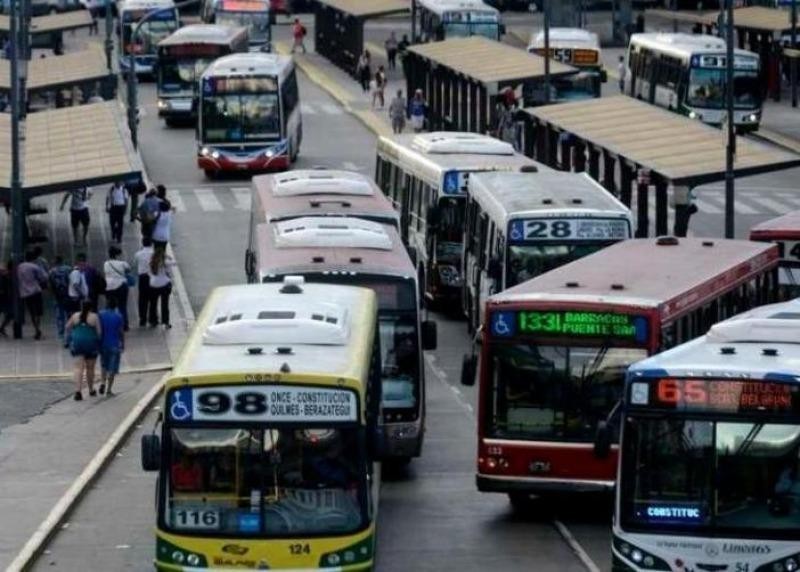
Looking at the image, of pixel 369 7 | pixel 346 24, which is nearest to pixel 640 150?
pixel 369 7

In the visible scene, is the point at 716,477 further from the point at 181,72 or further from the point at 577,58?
the point at 577,58

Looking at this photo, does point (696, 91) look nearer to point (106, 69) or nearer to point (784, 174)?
point (784, 174)

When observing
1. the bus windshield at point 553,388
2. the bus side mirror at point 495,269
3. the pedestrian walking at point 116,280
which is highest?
the bus windshield at point 553,388

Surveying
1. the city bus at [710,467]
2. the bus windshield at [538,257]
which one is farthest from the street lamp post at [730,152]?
the city bus at [710,467]

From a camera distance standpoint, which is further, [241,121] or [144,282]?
[241,121]

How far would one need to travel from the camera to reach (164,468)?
70.0 feet

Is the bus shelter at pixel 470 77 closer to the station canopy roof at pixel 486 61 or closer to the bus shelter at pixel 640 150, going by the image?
the station canopy roof at pixel 486 61

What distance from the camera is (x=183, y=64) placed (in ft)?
259

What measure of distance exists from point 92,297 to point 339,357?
17.9 metres

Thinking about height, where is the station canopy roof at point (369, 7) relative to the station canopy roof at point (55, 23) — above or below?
above

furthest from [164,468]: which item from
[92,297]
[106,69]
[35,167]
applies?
[106,69]

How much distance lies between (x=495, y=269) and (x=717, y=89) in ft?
124

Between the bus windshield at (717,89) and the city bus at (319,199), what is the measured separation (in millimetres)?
33472

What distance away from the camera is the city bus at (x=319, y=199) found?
36219 millimetres
